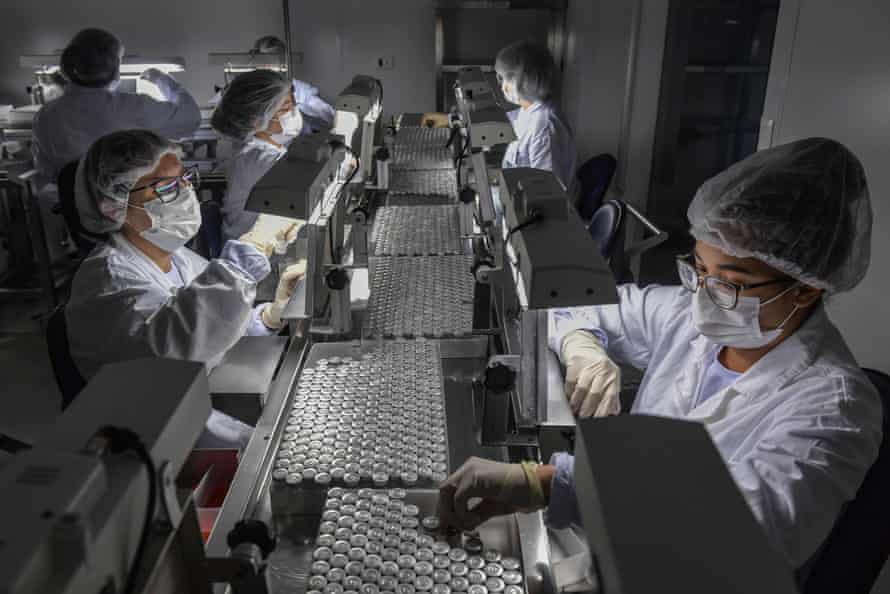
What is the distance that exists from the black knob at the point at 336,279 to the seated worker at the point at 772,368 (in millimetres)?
701

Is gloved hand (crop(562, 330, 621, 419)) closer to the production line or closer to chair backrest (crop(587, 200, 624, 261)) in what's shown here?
the production line

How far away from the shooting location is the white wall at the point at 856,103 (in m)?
2.08

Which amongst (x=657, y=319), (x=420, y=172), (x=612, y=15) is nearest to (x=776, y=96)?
(x=657, y=319)

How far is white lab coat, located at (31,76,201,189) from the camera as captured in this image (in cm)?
407

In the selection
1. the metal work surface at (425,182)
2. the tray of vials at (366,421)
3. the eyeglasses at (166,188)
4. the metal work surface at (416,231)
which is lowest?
the tray of vials at (366,421)

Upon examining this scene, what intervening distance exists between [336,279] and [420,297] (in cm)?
41

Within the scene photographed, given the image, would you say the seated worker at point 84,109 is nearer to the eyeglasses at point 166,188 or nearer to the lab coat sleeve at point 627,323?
the eyeglasses at point 166,188

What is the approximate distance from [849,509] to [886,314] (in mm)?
1085

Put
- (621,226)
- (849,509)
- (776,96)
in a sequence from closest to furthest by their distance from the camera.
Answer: (849,509), (776,96), (621,226)

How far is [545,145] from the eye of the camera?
13.2ft

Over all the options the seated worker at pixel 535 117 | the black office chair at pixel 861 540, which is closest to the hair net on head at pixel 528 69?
the seated worker at pixel 535 117

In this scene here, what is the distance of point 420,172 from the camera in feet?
12.6

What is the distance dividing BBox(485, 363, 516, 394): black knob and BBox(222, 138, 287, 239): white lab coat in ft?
7.72

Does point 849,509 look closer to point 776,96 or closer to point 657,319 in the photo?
point 657,319
